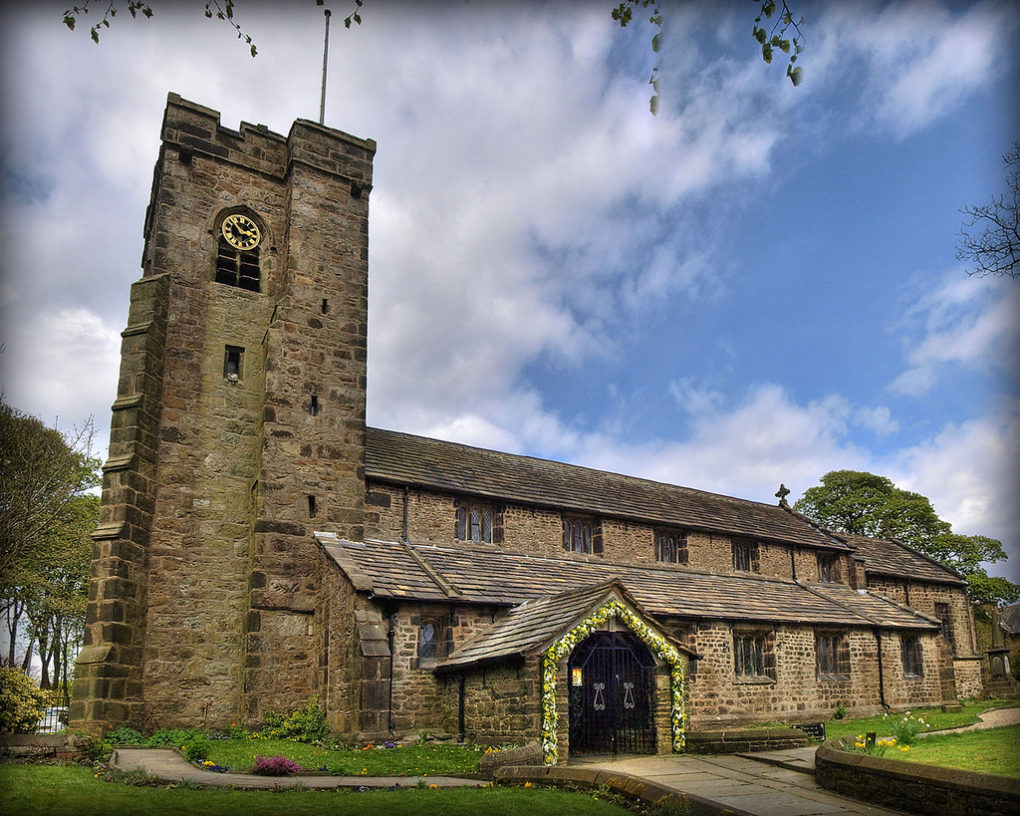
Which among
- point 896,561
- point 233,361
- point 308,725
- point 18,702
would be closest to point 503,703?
point 308,725

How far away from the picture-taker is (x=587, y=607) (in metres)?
17.3

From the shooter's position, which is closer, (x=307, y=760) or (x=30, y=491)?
(x=307, y=760)

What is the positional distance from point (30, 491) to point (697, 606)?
19.9m

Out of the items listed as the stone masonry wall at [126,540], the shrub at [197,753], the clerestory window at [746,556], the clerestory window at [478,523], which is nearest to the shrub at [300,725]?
the stone masonry wall at [126,540]

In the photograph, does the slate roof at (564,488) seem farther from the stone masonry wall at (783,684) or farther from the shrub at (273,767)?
the shrub at (273,767)

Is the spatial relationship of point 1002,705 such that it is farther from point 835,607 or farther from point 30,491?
point 30,491

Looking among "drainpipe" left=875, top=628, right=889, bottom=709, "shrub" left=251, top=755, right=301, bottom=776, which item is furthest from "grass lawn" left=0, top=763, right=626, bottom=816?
"drainpipe" left=875, top=628, right=889, bottom=709

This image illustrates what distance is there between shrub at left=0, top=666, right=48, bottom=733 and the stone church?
1.48 metres

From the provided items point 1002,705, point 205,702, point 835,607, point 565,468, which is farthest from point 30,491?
point 1002,705

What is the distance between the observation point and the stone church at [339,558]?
18.2 meters

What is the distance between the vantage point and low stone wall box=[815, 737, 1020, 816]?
31.3 feet

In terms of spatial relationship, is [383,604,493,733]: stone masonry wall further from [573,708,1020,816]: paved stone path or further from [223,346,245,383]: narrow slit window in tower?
[223,346,245,383]: narrow slit window in tower

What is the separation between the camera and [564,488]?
29.0 meters

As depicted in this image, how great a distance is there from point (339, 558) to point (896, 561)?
29.1m
